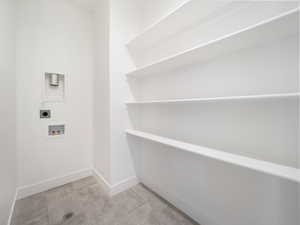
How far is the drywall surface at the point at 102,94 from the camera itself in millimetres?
1609

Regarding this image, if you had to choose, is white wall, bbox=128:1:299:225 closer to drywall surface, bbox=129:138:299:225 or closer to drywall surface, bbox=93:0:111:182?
drywall surface, bbox=129:138:299:225

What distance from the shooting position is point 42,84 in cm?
162

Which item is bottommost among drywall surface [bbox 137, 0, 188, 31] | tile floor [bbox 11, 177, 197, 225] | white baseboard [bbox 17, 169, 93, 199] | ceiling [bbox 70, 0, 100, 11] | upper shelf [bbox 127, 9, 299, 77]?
tile floor [bbox 11, 177, 197, 225]

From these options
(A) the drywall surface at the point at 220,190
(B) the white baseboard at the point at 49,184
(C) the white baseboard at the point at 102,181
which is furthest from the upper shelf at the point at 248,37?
(B) the white baseboard at the point at 49,184

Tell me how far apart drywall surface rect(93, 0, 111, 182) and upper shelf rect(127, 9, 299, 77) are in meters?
1.00

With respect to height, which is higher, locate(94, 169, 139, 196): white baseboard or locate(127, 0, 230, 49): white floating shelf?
locate(127, 0, 230, 49): white floating shelf

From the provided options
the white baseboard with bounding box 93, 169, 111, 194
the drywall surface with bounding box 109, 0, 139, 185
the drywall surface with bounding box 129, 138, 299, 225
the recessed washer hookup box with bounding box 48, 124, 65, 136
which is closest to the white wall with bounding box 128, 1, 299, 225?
the drywall surface with bounding box 129, 138, 299, 225

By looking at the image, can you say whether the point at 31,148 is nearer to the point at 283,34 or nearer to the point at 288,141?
the point at 288,141

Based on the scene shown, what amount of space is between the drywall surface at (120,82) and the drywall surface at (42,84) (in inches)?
28.2

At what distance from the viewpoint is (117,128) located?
5.28ft

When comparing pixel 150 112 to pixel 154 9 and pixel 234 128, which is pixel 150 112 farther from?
pixel 154 9

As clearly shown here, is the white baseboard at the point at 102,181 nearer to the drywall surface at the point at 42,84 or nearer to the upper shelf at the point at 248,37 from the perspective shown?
the drywall surface at the point at 42,84

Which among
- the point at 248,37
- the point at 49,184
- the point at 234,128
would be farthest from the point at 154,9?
the point at 49,184

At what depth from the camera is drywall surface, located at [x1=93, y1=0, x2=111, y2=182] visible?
1.61 meters
